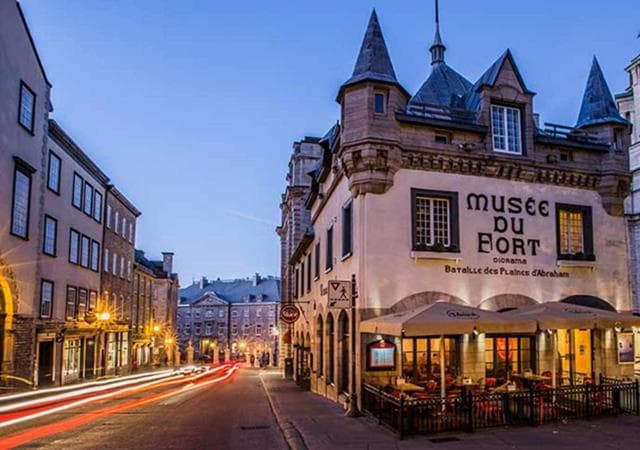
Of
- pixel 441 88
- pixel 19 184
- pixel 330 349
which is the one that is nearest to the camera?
pixel 330 349

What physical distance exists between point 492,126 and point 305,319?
14844 mm

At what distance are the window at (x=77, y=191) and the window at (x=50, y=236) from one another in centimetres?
319

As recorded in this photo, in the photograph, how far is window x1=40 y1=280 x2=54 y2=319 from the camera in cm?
2698

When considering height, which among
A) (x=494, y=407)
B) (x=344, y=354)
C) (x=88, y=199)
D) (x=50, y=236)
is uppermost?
(x=88, y=199)

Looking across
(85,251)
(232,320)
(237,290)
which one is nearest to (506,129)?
(85,251)

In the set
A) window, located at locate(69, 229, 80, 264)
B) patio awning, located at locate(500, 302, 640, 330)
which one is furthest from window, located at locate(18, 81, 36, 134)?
patio awning, located at locate(500, 302, 640, 330)

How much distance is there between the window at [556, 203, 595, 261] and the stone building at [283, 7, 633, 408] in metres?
0.03

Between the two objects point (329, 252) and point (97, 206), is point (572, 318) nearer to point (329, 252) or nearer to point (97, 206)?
point (329, 252)

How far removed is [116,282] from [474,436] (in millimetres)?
36054

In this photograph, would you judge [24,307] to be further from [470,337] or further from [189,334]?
[189,334]

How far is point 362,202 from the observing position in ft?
53.2

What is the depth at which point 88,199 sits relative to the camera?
3541 cm

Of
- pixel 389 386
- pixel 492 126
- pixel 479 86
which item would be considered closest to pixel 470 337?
pixel 389 386

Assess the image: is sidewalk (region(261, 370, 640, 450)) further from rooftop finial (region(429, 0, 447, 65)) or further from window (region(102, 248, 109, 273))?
window (region(102, 248, 109, 273))
